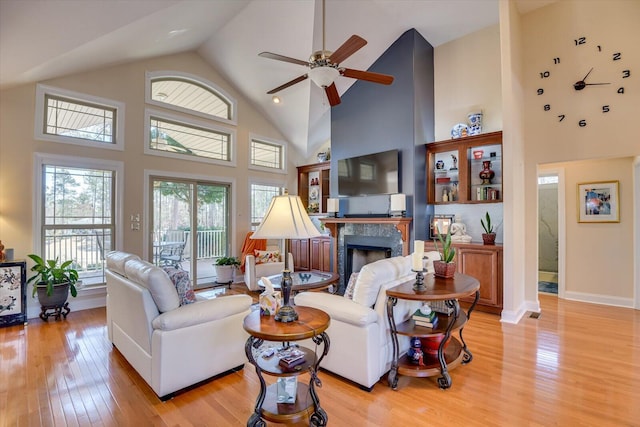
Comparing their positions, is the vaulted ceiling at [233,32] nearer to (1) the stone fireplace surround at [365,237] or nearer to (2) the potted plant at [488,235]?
(1) the stone fireplace surround at [365,237]

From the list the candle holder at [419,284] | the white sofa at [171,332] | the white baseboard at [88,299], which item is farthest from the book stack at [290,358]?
the white baseboard at [88,299]

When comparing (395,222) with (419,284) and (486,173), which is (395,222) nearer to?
(486,173)

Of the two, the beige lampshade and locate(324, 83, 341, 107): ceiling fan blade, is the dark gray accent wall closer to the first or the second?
locate(324, 83, 341, 107): ceiling fan blade

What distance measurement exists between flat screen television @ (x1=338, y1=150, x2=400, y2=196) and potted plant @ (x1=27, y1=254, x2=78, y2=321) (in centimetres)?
438

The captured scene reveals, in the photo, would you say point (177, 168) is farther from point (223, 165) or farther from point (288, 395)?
point (288, 395)

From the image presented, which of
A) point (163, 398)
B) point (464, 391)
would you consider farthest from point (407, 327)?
point (163, 398)

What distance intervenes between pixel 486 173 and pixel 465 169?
0.30 meters

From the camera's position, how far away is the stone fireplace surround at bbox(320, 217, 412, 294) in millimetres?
4914

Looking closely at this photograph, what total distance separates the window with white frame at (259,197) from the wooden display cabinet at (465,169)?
3.31 meters

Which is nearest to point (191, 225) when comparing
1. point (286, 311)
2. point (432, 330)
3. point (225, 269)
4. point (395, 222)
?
point (225, 269)

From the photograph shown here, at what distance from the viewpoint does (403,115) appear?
507cm

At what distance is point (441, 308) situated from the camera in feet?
10.6

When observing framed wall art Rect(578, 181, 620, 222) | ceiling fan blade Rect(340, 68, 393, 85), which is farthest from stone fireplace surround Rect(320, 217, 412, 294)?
framed wall art Rect(578, 181, 620, 222)

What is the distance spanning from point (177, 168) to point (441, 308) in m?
4.84
